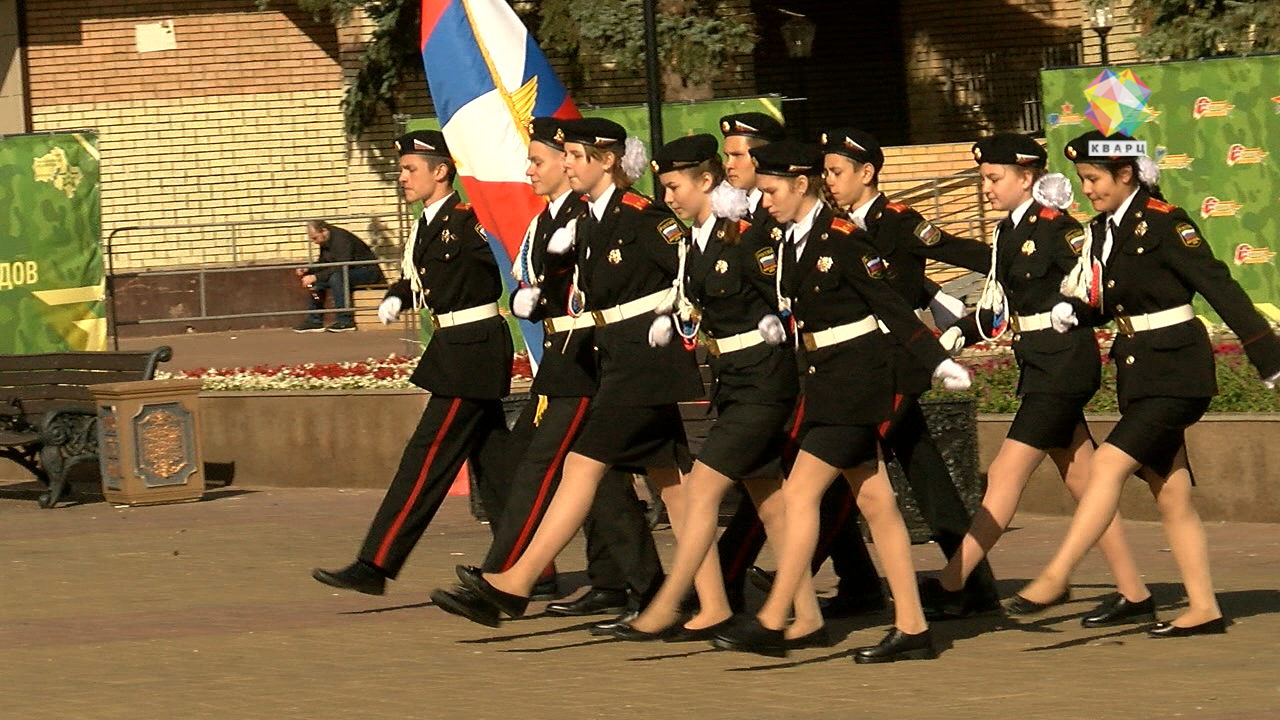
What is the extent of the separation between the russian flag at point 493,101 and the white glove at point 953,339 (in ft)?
14.2

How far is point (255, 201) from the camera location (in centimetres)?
3130

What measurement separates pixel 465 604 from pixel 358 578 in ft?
3.24

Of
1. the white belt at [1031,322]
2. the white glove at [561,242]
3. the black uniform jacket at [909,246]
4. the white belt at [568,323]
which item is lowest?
the white belt at [1031,322]

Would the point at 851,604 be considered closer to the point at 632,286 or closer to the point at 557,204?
the point at 632,286

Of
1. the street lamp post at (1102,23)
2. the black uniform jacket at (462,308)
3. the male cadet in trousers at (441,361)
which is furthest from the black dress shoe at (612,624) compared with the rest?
the street lamp post at (1102,23)

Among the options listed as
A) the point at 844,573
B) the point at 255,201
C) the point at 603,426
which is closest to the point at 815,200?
the point at 603,426

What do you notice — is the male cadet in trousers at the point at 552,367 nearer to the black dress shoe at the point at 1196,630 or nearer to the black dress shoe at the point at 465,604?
the black dress shoe at the point at 465,604

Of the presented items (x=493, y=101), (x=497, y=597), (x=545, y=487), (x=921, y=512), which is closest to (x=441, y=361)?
(x=545, y=487)

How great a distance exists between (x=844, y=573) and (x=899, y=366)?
36.5 inches

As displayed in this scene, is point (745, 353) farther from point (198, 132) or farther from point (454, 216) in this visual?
point (198, 132)

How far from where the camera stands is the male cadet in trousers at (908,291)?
920 cm

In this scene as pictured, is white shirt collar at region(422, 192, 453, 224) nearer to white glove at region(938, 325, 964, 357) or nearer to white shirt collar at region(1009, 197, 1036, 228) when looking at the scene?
white glove at region(938, 325, 964, 357)

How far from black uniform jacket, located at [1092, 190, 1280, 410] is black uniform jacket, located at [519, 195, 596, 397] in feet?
6.40

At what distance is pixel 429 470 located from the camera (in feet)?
32.9
